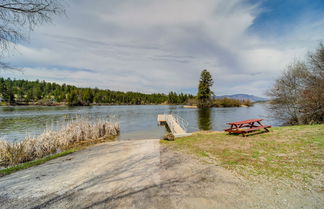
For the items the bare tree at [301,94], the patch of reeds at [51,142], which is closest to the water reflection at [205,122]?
the bare tree at [301,94]

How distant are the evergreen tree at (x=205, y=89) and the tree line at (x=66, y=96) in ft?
108

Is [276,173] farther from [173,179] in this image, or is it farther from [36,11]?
[36,11]

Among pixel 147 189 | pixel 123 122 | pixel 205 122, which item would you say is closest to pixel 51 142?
pixel 147 189

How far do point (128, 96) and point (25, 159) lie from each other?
99.6m

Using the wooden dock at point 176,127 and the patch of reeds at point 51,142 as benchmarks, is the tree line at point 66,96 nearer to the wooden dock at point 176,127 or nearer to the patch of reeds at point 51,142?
the patch of reeds at point 51,142

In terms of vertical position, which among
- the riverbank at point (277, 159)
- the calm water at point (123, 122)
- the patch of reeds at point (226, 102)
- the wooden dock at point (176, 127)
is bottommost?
the calm water at point (123, 122)

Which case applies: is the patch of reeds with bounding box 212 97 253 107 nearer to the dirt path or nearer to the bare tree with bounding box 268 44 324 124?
the bare tree with bounding box 268 44 324 124

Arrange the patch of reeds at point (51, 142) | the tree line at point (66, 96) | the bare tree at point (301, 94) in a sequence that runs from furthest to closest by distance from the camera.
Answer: the tree line at point (66, 96) → the bare tree at point (301, 94) → the patch of reeds at point (51, 142)

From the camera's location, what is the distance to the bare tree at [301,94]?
11023 millimetres

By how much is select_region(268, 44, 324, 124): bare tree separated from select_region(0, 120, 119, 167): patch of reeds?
15714 millimetres

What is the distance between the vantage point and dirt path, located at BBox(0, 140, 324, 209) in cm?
257

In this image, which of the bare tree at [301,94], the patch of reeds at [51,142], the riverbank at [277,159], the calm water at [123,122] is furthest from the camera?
the calm water at [123,122]

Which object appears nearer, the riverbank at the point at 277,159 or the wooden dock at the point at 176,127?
the riverbank at the point at 277,159

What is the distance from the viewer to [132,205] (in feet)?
8.39
